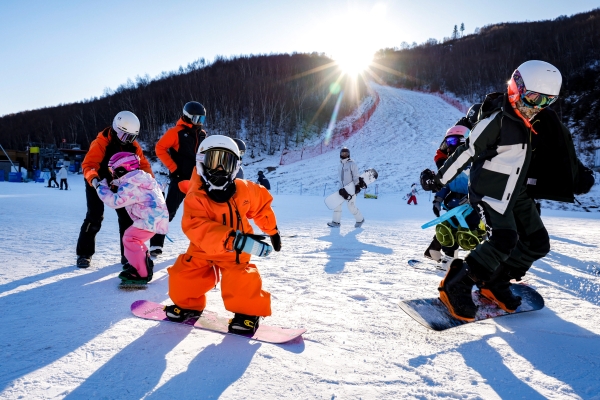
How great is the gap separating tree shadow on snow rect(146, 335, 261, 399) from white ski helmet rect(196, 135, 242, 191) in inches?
40.7

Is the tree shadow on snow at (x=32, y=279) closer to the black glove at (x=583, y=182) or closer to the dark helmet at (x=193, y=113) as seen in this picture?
the dark helmet at (x=193, y=113)

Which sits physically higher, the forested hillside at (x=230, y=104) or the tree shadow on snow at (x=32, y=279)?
the forested hillside at (x=230, y=104)

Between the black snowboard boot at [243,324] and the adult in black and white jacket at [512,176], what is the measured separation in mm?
1371

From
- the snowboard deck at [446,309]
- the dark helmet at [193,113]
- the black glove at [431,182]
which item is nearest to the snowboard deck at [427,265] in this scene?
the snowboard deck at [446,309]

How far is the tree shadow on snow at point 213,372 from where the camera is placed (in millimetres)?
1662

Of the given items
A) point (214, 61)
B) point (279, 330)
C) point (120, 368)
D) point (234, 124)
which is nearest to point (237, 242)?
point (279, 330)

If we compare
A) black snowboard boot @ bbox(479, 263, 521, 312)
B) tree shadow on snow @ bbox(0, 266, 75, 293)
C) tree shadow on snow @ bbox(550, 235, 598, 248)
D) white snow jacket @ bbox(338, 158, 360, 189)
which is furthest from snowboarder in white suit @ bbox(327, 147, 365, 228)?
tree shadow on snow @ bbox(0, 266, 75, 293)

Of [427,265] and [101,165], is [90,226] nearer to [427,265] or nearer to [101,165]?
[101,165]

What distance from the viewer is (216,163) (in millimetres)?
2566

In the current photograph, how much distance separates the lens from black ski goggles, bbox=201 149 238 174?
101 inches

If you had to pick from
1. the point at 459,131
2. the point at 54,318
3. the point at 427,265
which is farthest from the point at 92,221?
the point at 459,131

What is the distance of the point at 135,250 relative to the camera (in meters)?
3.38

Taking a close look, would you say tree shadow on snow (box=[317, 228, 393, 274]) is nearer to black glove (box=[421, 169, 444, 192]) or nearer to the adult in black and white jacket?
black glove (box=[421, 169, 444, 192])

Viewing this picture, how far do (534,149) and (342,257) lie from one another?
8.81ft
